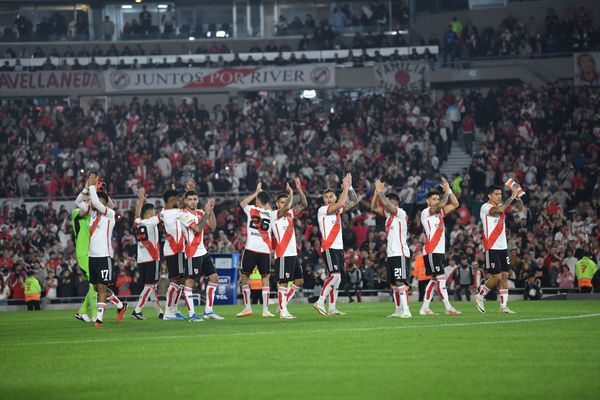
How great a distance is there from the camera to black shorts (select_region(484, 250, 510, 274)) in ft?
76.2

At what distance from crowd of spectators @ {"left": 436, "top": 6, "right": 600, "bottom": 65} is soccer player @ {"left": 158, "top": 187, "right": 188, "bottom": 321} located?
33630mm

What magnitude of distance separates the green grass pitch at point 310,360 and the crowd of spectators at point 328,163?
1687 cm

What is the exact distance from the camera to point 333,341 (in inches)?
648

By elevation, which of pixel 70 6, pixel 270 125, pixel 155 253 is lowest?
pixel 155 253

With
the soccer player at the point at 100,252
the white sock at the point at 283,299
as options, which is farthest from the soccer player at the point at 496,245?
the soccer player at the point at 100,252

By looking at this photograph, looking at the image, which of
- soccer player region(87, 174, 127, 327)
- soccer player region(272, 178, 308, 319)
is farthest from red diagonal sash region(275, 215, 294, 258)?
soccer player region(87, 174, 127, 327)

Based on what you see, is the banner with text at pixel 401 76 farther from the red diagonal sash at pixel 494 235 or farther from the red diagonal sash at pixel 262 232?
the red diagonal sash at pixel 262 232

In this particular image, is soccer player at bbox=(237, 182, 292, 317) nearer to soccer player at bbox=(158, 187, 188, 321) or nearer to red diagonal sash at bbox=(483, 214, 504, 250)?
soccer player at bbox=(158, 187, 188, 321)

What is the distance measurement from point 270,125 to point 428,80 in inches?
309

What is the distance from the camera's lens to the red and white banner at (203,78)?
52.9 meters

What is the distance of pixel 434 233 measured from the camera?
2344cm

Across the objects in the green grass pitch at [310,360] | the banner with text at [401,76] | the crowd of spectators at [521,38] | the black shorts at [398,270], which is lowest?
the green grass pitch at [310,360]

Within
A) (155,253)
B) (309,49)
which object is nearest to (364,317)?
(155,253)

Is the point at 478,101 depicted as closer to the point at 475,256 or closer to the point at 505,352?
the point at 475,256
